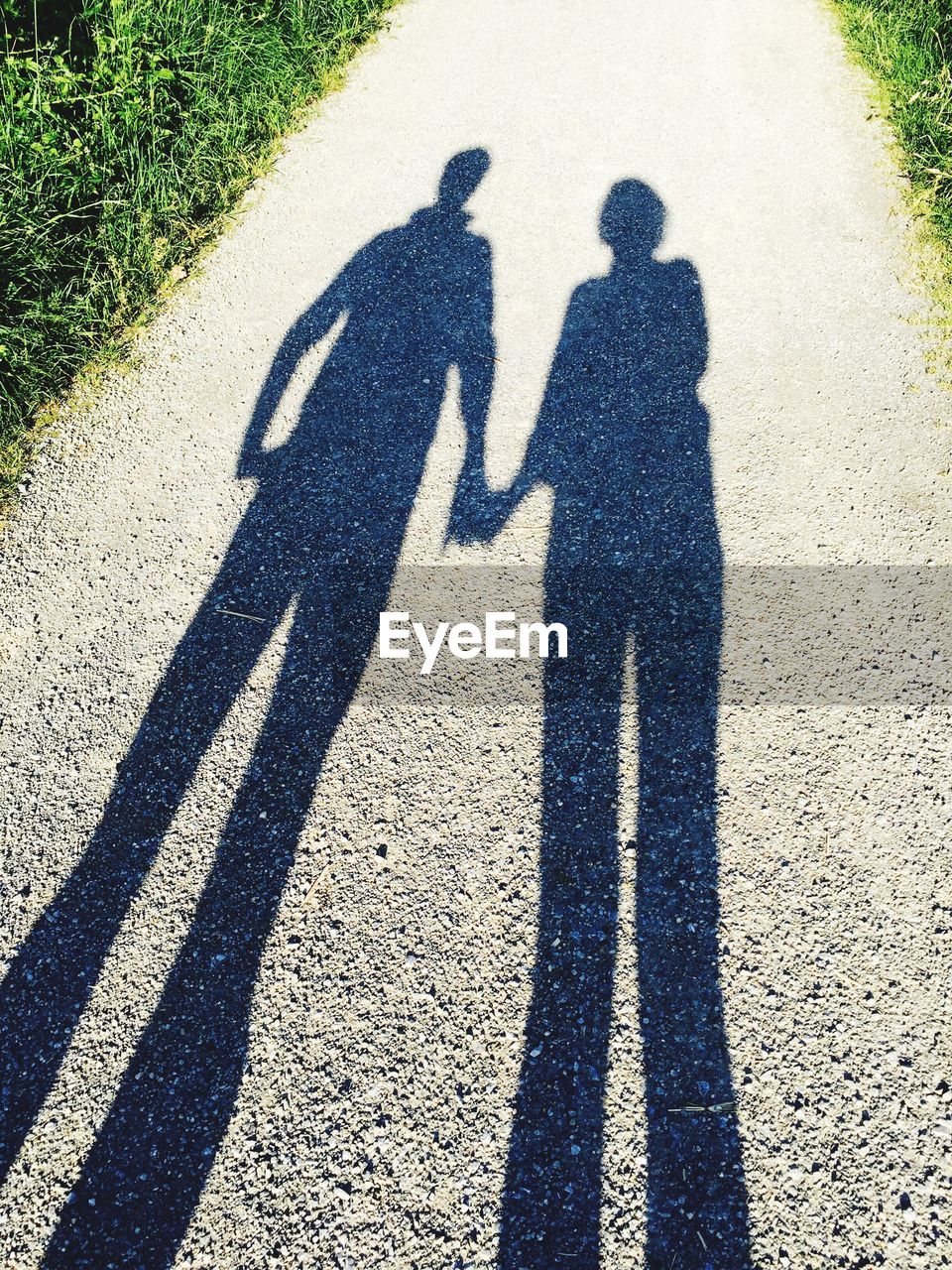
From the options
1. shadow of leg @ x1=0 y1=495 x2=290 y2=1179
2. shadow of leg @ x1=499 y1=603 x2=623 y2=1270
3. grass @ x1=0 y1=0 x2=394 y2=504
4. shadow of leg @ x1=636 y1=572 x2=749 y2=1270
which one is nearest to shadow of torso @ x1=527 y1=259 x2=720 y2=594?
shadow of leg @ x1=636 y1=572 x2=749 y2=1270

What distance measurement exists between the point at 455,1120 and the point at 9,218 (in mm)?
5332

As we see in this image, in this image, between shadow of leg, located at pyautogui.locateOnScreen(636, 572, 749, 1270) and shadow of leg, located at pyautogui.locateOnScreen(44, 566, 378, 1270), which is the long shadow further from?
shadow of leg, located at pyautogui.locateOnScreen(636, 572, 749, 1270)

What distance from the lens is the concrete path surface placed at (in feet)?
7.76

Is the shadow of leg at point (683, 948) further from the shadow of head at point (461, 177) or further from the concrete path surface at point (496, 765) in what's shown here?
the shadow of head at point (461, 177)

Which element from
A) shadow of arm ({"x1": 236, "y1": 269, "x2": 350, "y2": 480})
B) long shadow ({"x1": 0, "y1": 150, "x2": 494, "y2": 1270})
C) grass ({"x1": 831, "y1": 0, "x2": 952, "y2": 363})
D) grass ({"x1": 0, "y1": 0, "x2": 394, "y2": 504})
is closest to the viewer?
long shadow ({"x1": 0, "y1": 150, "x2": 494, "y2": 1270})

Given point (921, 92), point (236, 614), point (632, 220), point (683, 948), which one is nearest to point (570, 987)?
point (683, 948)

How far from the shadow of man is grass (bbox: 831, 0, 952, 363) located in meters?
1.70

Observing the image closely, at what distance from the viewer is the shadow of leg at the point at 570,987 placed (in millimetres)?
2285

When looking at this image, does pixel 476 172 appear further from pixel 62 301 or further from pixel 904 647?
pixel 904 647

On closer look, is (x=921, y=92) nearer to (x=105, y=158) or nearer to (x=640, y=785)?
(x=105, y=158)

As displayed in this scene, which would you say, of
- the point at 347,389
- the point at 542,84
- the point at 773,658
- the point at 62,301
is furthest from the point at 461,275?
the point at 773,658

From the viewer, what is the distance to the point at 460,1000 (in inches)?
105

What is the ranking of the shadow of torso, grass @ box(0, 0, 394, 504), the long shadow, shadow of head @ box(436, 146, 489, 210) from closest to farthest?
the long shadow < the shadow of torso < grass @ box(0, 0, 394, 504) < shadow of head @ box(436, 146, 489, 210)

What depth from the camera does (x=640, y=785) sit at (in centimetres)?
307
